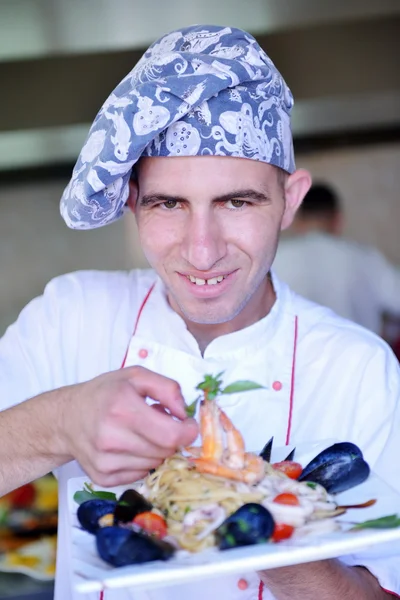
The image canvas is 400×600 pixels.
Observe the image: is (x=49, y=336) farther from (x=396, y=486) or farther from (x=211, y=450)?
(x=396, y=486)

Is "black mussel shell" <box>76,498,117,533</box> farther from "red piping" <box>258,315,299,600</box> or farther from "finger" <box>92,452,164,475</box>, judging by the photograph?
"red piping" <box>258,315,299,600</box>

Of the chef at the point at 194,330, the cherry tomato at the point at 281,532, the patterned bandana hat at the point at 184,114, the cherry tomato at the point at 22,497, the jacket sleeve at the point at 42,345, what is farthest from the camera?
the cherry tomato at the point at 22,497

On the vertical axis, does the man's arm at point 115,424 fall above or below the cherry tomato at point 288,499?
above

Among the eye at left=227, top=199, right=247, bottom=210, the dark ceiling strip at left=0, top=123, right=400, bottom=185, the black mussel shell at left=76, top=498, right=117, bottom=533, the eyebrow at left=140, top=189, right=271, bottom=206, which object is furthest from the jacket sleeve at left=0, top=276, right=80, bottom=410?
the dark ceiling strip at left=0, top=123, right=400, bottom=185

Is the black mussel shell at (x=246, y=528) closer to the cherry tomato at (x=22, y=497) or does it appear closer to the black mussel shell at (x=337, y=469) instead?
the black mussel shell at (x=337, y=469)

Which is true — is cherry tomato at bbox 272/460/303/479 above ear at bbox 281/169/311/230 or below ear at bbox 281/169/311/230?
below

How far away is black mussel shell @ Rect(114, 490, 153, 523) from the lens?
1204mm

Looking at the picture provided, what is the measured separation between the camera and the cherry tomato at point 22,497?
3.32 meters

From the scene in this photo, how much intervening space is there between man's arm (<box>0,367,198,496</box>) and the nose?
1.03 ft

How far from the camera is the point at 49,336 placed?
188cm

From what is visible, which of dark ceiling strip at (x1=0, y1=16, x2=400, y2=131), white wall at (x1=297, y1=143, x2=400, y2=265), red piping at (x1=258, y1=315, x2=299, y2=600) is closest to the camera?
red piping at (x1=258, y1=315, x2=299, y2=600)

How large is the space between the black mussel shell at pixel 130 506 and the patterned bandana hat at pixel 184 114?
570 millimetres

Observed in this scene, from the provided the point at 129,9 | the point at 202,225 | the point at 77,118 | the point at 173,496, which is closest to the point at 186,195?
the point at 202,225

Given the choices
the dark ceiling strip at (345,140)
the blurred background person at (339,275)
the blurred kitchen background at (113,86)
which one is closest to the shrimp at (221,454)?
the blurred kitchen background at (113,86)
